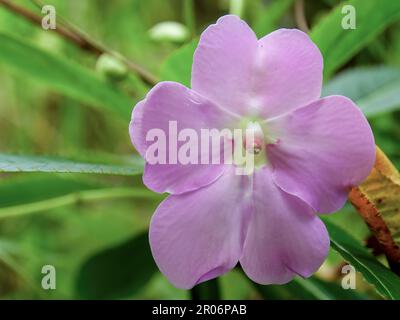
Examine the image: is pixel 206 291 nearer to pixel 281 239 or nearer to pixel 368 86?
pixel 281 239

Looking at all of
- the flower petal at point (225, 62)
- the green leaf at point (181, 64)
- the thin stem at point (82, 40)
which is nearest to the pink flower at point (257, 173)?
the flower petal at point (225, 62)

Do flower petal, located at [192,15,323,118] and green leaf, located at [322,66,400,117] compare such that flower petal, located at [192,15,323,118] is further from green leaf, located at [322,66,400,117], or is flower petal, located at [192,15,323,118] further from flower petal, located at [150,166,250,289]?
green leaf, located at [322,66,400,117]

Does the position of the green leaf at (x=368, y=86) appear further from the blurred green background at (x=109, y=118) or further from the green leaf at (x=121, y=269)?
the green leaf at (x=121, y=269)

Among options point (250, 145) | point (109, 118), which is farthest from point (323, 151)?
point (109, 118)

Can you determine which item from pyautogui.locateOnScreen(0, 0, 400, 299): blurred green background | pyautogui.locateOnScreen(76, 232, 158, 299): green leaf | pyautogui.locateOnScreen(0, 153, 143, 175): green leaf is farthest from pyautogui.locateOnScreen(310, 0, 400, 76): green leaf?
pyautogui.locateOnScreen(76, 232, 158, 299): green leaf

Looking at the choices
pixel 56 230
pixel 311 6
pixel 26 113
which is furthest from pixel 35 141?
pixel 311 6
